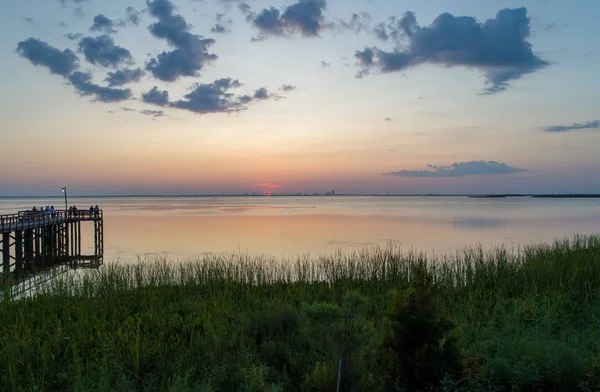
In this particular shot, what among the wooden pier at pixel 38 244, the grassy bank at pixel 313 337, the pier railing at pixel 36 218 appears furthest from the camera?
the wooden pier at pixel 38 244

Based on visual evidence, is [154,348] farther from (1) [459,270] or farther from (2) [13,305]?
(1) [459,270]

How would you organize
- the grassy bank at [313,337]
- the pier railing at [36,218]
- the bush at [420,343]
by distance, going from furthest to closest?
the pier railing at [36,218] < the grassy bank at [313,337] < the bush at [420,343]

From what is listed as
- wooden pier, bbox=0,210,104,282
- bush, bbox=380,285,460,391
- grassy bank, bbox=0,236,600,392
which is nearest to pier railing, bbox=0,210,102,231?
wooden pier, bbox=0,210,104,282

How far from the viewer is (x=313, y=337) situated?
728 centimetres

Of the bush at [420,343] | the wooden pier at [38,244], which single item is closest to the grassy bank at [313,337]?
the bush at [420,343]

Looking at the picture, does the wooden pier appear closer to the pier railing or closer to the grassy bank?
the pier railing

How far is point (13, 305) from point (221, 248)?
24.9m

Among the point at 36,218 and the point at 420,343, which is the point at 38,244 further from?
the point at 420,343

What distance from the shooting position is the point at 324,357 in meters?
6.53

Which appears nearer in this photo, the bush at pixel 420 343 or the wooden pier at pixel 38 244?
the bush at pixel 420 343

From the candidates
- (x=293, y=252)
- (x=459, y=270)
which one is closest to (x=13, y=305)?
(x=459, y=270)

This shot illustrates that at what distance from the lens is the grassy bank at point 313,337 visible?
4965mm

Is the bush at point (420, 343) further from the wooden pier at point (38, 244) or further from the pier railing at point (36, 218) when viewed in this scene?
the pier railing at point (36, 218)

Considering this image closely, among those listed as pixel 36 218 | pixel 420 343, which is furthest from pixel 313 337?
pixel 36 218
